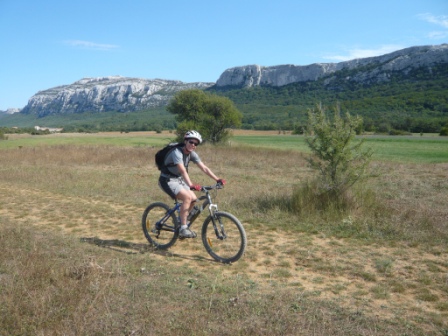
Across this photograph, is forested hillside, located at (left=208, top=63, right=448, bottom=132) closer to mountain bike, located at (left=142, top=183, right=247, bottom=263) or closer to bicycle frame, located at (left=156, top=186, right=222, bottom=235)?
mountain bike, located at (left=142, top=183, right=247, bottom=263)

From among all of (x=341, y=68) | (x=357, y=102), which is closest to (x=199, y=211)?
(x=357, y=102)

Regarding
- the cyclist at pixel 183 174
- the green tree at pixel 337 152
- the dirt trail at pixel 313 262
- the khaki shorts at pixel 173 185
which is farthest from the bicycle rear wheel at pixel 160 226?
the green tree at pixel 337 152

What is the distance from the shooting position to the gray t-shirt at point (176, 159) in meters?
5.99

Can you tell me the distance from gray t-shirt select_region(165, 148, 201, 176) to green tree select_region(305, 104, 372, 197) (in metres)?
4.63

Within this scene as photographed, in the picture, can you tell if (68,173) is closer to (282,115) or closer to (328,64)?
(282,115)

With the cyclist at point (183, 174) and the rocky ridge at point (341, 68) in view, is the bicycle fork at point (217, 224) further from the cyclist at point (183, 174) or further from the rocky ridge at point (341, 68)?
the rocky ridge at point (341, 68)

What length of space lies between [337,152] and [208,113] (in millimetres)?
35128

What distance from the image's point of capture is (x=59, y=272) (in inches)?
180

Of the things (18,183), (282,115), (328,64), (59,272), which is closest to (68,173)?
(18,183)

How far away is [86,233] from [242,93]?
153m

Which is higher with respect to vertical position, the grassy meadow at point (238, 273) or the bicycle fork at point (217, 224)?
the bicycle fork at point (217, 224)

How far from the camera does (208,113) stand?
143 feet

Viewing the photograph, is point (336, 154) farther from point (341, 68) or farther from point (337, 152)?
point (341, 68)

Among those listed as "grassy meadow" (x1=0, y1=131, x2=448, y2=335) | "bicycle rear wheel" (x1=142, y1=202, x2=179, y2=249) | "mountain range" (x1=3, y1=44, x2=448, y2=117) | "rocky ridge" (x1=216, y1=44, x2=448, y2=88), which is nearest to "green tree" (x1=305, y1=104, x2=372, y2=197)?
"grassy meadow" (x1=0, y1=131, x2=448, y2=335)
